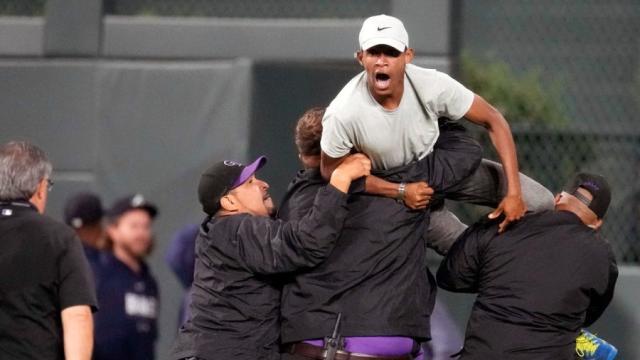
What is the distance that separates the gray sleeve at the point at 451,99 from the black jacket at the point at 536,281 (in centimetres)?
52

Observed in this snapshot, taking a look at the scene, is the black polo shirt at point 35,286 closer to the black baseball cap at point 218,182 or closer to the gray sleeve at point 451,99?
the black baseball cap at point 218,182

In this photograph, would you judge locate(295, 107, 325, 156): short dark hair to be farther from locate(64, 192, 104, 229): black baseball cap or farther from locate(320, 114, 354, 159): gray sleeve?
locate(64, 192, 104, 229): black baseball cap

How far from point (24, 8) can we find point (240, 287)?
427cm

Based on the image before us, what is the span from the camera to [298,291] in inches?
196

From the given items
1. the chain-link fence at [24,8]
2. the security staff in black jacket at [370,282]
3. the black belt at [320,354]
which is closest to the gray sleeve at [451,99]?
the security staff in black jacket at [370,282]

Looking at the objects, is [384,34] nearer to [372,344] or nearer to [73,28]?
[372,344]

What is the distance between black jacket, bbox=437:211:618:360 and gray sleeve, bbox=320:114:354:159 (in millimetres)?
715


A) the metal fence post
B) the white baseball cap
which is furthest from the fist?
the metal fence post

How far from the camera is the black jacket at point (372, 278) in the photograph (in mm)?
4906

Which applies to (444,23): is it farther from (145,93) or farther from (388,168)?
(388,168)

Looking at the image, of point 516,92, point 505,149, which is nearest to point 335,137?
point 505,149

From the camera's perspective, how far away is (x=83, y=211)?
25.2ft

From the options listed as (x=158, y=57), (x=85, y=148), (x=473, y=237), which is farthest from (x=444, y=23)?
(x=473, y=237)

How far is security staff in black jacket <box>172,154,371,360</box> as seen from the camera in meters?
4.79
